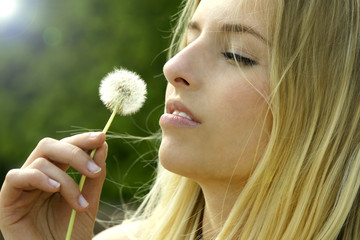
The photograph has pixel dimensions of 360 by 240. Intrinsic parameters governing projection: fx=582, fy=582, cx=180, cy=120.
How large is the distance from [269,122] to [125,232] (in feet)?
3.72

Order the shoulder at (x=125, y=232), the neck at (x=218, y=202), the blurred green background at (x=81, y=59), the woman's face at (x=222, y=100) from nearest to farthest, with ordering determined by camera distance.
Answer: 1. the woman's face at (x=222, y=100)
2. the neck at (x=218, y=202)
3. the shoulder at (x=125, y=232)
4. the blurred green background at (x=81, y=59)

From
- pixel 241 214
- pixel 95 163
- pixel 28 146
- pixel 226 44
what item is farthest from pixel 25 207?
pixel 28 146

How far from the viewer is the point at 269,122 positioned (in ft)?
6.66

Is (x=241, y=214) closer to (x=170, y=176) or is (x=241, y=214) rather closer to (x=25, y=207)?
(x=170, y=176)

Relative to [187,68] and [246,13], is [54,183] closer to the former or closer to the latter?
[187,68]

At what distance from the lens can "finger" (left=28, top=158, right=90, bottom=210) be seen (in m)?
2.01

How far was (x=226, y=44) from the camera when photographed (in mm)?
2041

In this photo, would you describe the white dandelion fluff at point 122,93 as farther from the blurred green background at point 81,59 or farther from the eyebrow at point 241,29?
the blurred green background at point 81,59

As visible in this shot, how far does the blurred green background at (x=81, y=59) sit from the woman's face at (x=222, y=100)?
3686 mm

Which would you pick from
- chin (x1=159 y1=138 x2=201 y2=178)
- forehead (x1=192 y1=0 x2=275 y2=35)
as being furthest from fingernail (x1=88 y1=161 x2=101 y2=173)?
forehead (x1=192 y1=0 x2=275 y2=35)

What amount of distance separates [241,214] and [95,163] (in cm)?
56

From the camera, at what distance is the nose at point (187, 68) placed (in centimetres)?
201

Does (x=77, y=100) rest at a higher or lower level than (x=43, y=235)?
higher

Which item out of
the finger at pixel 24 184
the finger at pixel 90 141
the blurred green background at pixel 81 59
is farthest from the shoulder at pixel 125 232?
the blurred green background at pixel 81 59
